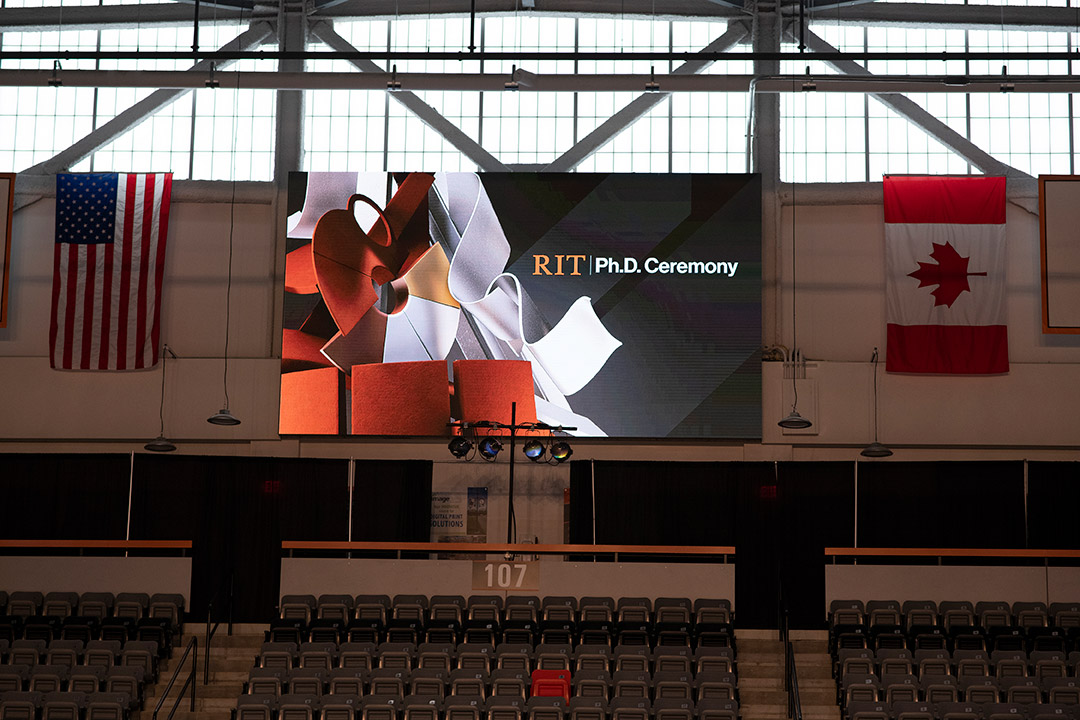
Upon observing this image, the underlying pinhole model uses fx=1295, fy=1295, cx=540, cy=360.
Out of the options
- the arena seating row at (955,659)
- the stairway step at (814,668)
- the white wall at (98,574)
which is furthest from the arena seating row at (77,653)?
the arena seating row at (955,659)

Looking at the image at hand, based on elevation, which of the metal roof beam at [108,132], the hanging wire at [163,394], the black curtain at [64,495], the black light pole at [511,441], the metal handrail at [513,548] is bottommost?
the metal handrail at [513,548]

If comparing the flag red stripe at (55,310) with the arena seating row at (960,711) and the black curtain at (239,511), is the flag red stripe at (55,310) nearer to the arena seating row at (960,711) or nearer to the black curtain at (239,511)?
the black curtain at (239,511)

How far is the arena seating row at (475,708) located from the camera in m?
14.5

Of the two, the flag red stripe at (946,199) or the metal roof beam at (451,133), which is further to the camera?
the metal roof beam at (451,133)

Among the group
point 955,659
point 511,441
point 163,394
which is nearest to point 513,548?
point 511,441

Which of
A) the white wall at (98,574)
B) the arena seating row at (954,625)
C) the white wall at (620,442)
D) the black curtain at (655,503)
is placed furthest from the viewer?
the white wall at (620,442)

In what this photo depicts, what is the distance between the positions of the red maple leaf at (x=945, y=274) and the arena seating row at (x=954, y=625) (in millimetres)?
5255

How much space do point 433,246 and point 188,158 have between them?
5124mm

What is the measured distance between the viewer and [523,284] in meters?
21.3

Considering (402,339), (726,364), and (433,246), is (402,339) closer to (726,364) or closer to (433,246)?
(433,246)

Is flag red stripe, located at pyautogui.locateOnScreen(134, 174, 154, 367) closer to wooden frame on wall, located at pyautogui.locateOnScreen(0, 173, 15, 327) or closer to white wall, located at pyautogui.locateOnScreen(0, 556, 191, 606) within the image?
wooden frame on wall, located at pyautogui.locateOnScreen(0, 173, 15, 327)

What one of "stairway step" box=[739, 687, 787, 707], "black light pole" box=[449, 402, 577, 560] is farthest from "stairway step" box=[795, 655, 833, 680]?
"black light pole" box=[449, 402, 577, 560]

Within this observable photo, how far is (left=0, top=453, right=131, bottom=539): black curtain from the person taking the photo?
68.7 feet

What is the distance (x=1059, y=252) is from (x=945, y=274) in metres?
1.90
